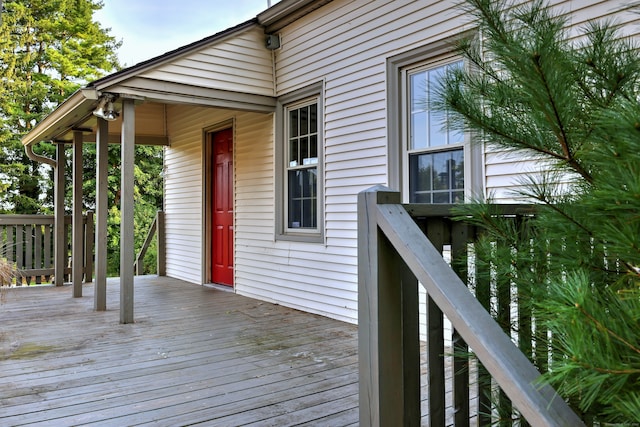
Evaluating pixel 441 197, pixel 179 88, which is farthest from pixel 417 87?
pixel 179 88

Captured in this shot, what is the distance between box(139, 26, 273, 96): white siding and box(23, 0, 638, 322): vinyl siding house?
0.04 ft

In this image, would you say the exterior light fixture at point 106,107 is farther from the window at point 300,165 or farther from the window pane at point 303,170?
the window pane at point 303,170

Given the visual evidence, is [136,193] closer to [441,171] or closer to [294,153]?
[294,153]

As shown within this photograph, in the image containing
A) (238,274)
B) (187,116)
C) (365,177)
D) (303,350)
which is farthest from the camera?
(187,116)

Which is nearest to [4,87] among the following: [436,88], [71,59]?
[71,59]

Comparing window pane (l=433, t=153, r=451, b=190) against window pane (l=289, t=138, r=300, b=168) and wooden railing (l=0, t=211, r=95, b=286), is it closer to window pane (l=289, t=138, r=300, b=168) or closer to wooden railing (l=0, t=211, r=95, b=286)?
window pane (l=289, t=138, r=300, b=168)

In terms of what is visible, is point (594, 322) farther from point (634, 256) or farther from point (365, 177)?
point (365, 177)

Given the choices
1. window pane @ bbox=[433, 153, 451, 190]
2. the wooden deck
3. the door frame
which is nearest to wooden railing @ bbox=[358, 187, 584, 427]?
the wooden deck

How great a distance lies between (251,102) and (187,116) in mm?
2686

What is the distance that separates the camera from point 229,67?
5.43 m

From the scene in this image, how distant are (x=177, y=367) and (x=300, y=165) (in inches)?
114

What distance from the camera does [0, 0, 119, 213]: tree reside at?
12.9 metres

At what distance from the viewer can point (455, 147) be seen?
385 cm

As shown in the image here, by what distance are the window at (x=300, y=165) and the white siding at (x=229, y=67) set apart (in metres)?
0.41
